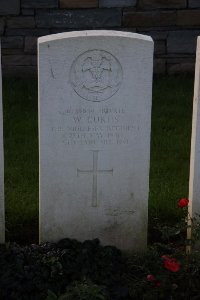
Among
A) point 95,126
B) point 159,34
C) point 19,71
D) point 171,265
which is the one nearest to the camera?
point 171,265

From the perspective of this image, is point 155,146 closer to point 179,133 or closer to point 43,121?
point 179,133

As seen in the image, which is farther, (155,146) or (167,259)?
(155,146)

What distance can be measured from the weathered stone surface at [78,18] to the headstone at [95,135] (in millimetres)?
3650

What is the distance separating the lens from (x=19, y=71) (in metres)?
8.09

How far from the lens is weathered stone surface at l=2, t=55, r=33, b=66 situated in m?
8.00

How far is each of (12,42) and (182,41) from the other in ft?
6.52

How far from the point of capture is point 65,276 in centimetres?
409

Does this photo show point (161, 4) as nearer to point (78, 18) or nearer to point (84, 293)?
point (78, 18)

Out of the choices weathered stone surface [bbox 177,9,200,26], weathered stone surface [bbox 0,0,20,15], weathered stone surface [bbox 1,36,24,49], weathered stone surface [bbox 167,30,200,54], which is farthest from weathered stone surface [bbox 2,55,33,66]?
weathered stone surface [bbox 177,9,200,26]

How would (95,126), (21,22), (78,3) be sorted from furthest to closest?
(21,22) < (78,3) < (95,126)

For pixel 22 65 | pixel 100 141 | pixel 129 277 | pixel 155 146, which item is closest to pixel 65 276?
pixel 129 277

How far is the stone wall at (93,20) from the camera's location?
7785 millimetres

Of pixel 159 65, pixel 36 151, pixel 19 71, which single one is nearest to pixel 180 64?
pixel 159 65

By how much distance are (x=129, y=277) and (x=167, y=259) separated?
38 cm
